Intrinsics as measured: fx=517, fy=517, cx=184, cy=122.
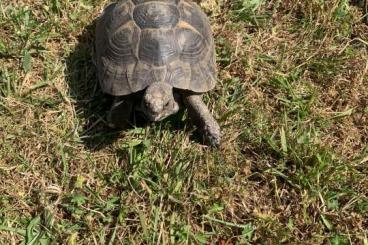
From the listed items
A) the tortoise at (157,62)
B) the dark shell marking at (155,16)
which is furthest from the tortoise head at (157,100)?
the dark shell marking at (155,16)

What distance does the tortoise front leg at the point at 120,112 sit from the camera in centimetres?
366

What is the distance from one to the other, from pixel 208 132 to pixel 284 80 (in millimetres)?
845

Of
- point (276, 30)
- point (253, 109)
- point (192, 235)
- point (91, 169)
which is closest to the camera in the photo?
point (192, 235)

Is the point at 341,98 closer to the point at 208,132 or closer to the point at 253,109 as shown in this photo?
the point at 253,109

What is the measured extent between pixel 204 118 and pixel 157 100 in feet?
1.53

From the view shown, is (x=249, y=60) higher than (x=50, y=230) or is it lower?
higher

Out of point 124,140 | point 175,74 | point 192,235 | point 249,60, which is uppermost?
point 175,74

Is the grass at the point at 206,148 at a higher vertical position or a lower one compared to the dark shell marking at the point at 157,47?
lower

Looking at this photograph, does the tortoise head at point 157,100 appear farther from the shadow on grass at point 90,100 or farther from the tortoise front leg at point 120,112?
the shadow on grass at point 90,100

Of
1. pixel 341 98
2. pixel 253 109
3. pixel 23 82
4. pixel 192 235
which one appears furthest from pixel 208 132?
pixel 23 82

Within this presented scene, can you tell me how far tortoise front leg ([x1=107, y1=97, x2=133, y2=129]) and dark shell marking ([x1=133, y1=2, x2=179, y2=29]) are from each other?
0.54m

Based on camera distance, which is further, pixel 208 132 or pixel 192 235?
pixel 208 132

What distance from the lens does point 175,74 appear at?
352 cm

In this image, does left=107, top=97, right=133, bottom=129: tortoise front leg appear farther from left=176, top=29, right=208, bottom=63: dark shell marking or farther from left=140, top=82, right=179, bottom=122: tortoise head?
left=176, top=29, right=208, bottom=63: dark shell marking
